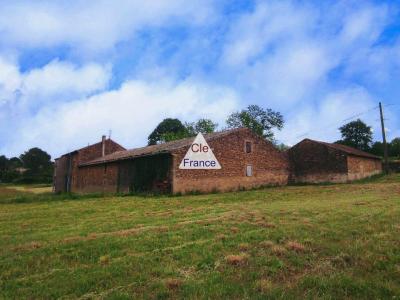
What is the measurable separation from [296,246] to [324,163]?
30032 mm

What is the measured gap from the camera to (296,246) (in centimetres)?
709

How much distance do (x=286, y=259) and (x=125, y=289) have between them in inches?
109

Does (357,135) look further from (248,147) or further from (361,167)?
(248,147)

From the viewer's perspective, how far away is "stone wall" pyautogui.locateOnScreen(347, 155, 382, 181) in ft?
113

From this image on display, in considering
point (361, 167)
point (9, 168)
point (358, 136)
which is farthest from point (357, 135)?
point (9, 168)

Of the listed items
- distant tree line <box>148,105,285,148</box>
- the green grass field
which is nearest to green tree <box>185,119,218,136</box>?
distant tree line <box>148,105,285,148</box>

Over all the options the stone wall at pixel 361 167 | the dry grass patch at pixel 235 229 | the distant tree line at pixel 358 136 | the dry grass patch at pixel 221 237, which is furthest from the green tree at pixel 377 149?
the dry grass patch at pixel 221 237

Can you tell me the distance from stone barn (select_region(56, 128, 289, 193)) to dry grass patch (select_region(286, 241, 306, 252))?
775 inches

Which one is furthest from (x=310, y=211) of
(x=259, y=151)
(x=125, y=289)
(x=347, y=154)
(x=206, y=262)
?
(x=347, y=154)

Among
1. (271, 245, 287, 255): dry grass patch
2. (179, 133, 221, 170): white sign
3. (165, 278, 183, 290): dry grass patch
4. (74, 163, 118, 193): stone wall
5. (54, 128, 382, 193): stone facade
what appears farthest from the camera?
(74, 163, 118, 193): stone wall

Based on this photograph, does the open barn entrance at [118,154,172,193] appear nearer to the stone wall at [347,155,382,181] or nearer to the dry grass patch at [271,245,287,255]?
the stone wall at [347,155,382,181]

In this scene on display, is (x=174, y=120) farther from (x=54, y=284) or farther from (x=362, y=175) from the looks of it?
(x=54, y=284)

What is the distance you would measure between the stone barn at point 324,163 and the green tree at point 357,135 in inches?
1231

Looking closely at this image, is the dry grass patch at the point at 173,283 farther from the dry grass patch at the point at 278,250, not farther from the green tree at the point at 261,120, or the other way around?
the green tree at the point at 261,120
